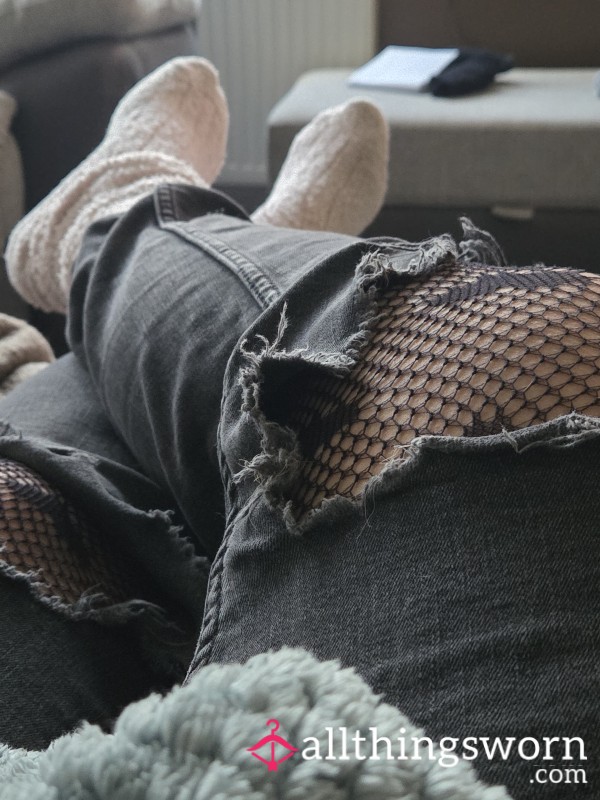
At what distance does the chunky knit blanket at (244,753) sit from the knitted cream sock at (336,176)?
0.83m

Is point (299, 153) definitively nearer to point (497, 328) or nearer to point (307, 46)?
point (497, 328)

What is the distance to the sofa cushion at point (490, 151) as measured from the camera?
152cm

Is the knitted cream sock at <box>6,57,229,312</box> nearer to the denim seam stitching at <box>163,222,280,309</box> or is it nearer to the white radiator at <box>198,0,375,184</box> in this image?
the denim seam stitching at <box>163,222,280,309</box>

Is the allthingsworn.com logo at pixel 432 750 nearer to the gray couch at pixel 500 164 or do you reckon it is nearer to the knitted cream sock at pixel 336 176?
the knitted cream sock at pixel 336 176

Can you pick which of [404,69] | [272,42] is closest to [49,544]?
[404,69]

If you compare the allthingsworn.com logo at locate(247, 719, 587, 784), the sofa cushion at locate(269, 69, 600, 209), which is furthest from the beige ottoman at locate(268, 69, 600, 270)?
the allthingsworn.com logo at locate(247, 719, 587, 784)

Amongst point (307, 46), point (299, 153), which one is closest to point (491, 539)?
point (299, 153)

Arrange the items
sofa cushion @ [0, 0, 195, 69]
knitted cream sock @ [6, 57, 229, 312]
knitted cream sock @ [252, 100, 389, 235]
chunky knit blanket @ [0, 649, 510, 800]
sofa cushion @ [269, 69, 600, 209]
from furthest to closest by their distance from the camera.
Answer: sofa cushion @ [269, 69, 600, 209], sofa cushion @ [0, 0, 195, 69], knitted cream sock @ [252, 100, 389, 235], knitted cream sock @ [6, 57, 229, 312], chunky knit blanket @ [0, 649, 510, 800]

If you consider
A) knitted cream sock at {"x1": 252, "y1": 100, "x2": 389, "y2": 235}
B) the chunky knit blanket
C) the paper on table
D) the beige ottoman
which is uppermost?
the chunky knit blanket

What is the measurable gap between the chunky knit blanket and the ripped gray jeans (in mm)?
48

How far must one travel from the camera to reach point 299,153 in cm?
108

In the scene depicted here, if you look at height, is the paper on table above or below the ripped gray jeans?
below

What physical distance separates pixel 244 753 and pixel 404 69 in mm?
1841

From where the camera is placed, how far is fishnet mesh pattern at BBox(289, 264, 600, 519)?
316 mm
